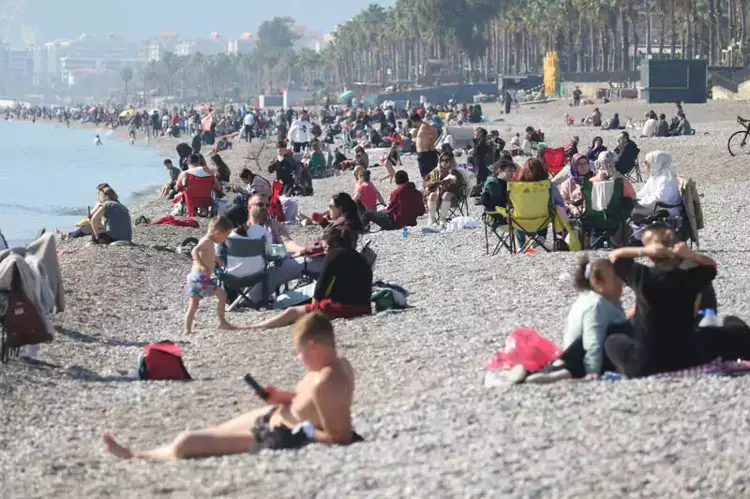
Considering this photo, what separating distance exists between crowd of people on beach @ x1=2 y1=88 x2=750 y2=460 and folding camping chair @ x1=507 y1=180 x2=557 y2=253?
1.1 inches

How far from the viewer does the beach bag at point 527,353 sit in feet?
27.1

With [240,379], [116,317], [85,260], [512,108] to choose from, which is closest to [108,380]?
[240,379]

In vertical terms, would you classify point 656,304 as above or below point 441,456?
above

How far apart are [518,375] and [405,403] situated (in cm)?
63

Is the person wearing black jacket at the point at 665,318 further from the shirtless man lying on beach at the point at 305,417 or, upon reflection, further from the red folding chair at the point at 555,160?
the red folding chair at the point at 555,160

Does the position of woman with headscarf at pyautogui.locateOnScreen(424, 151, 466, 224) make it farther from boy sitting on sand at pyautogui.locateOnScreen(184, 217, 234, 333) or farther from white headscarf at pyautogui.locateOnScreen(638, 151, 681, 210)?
boy sitting on sand at pyautogui.locateOnScreen(184, 217, 234, 333)

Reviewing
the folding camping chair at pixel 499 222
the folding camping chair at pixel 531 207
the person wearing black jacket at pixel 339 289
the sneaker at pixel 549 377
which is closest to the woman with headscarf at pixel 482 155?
the folding camping chair at pixel 499 222

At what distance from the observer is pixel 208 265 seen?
1148 cm

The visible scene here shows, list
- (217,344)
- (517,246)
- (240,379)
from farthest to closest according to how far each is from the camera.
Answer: (517,246) → (217,344) → (240,379)

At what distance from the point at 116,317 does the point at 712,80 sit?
166 feet

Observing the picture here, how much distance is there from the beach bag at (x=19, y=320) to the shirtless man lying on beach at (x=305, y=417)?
128 inches

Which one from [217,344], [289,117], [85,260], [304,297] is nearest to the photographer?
Result: [217,344]

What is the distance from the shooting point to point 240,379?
9.86 m

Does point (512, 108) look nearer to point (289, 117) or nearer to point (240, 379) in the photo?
point (289, 117)
